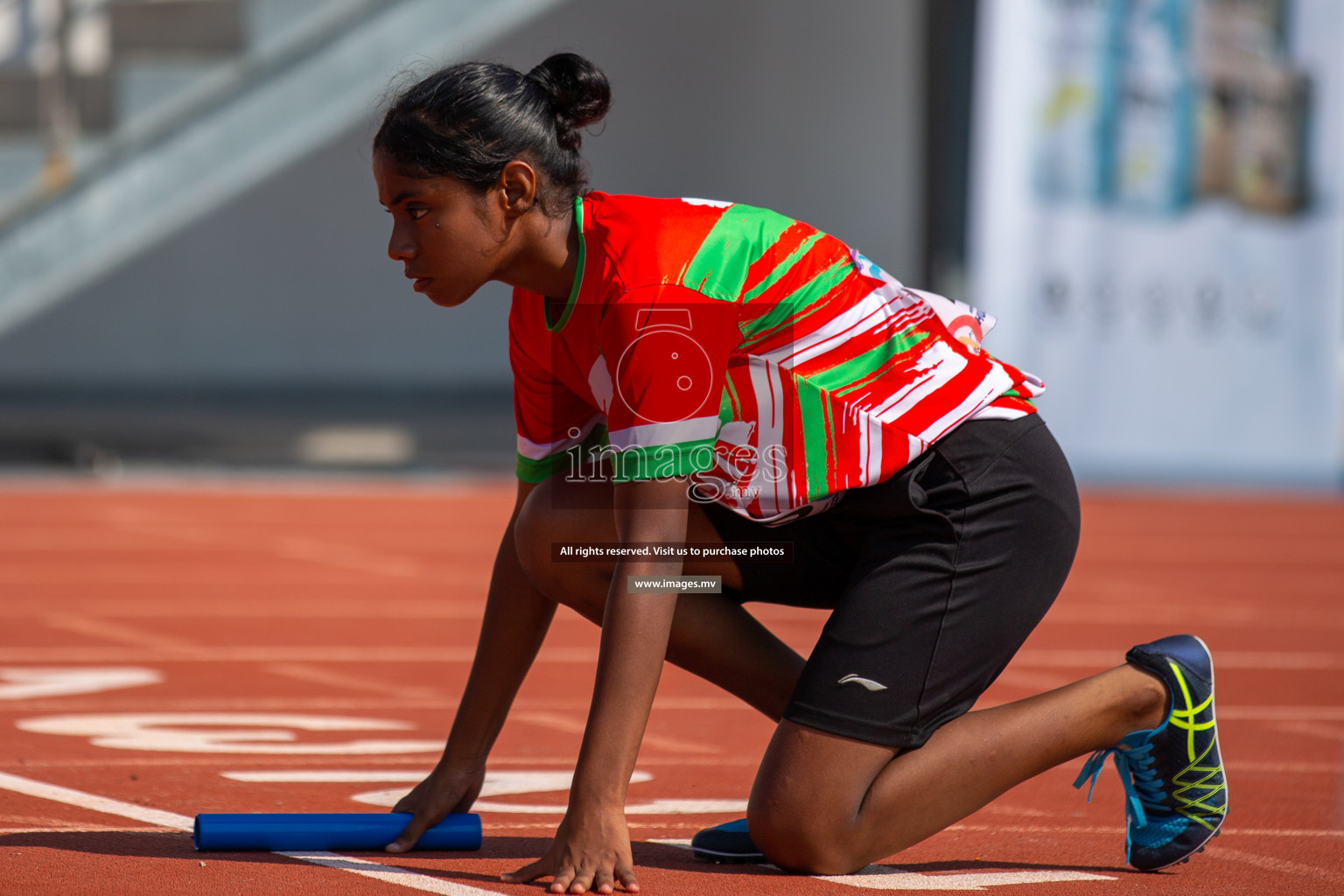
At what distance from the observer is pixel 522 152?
223 cm

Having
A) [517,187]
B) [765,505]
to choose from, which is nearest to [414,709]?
[765,505]

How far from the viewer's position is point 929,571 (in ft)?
7.88

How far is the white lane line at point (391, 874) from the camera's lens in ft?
7.25

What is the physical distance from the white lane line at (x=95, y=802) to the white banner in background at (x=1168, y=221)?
6.31 metres

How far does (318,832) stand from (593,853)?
52 centimetres

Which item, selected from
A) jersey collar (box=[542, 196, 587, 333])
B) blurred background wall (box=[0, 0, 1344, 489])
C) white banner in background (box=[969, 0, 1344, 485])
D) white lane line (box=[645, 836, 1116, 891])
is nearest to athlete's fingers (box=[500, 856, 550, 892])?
white lane line (box=[645, 836, 1116, 891])

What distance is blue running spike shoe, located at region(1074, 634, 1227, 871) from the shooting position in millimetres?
2426

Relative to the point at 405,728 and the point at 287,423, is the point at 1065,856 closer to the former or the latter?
the point at 405,728

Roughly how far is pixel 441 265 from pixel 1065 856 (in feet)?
4.21

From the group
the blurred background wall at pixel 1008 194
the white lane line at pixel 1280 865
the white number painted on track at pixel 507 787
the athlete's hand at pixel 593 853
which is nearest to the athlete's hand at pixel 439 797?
the white number painted on track at pixel 507 787

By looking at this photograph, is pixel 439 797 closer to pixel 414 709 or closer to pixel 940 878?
pixel 940 878

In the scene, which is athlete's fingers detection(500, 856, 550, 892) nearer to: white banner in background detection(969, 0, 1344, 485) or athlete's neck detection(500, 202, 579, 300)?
athlete's neck detection(500, 202, 579, 300)

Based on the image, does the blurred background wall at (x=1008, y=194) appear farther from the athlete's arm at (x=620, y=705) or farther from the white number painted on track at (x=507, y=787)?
Result: the athlete's arm at (x=620, y=705)

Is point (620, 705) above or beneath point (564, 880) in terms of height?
above
